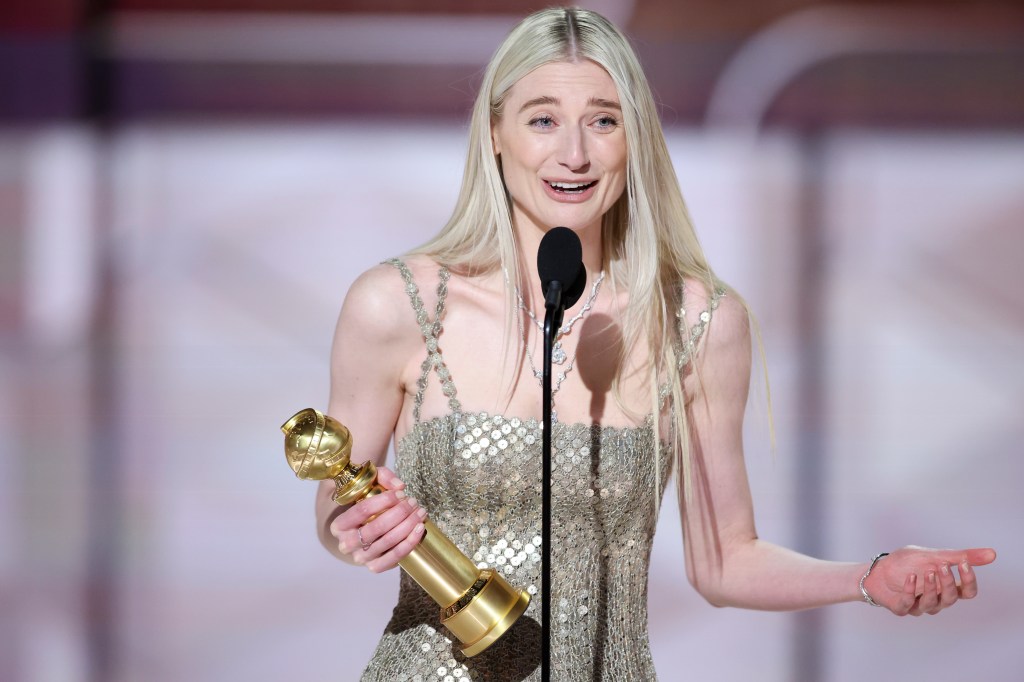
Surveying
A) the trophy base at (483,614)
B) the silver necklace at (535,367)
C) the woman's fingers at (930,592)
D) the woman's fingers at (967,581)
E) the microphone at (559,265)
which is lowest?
the woman's fingers at (967,581)

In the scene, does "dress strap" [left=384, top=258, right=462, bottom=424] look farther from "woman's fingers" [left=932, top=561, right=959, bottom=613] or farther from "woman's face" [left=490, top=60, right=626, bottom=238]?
"woman's fingers" [left=932, top=561, right=959, bottom=613]

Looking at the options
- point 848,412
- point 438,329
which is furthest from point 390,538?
point 848,412

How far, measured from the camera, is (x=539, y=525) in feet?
5.57

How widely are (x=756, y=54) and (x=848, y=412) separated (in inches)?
39.3

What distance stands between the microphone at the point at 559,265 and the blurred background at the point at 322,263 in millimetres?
1976

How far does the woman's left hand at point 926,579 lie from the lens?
1.43 meters

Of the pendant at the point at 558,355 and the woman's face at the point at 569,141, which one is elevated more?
the woman's face at the point at 569,141

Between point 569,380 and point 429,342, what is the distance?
8.5 inches

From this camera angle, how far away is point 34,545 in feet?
10.7

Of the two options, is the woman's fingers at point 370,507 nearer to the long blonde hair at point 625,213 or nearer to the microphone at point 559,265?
the microphone at point 559,265

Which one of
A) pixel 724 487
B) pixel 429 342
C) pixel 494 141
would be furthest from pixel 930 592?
pixel 494 141

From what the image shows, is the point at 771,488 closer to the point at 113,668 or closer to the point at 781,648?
the point at 781,648

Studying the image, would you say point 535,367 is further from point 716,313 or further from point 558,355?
point 716,313

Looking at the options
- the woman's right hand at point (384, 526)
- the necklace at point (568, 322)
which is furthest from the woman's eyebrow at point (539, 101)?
the woman's right hand at point (384, 526)
